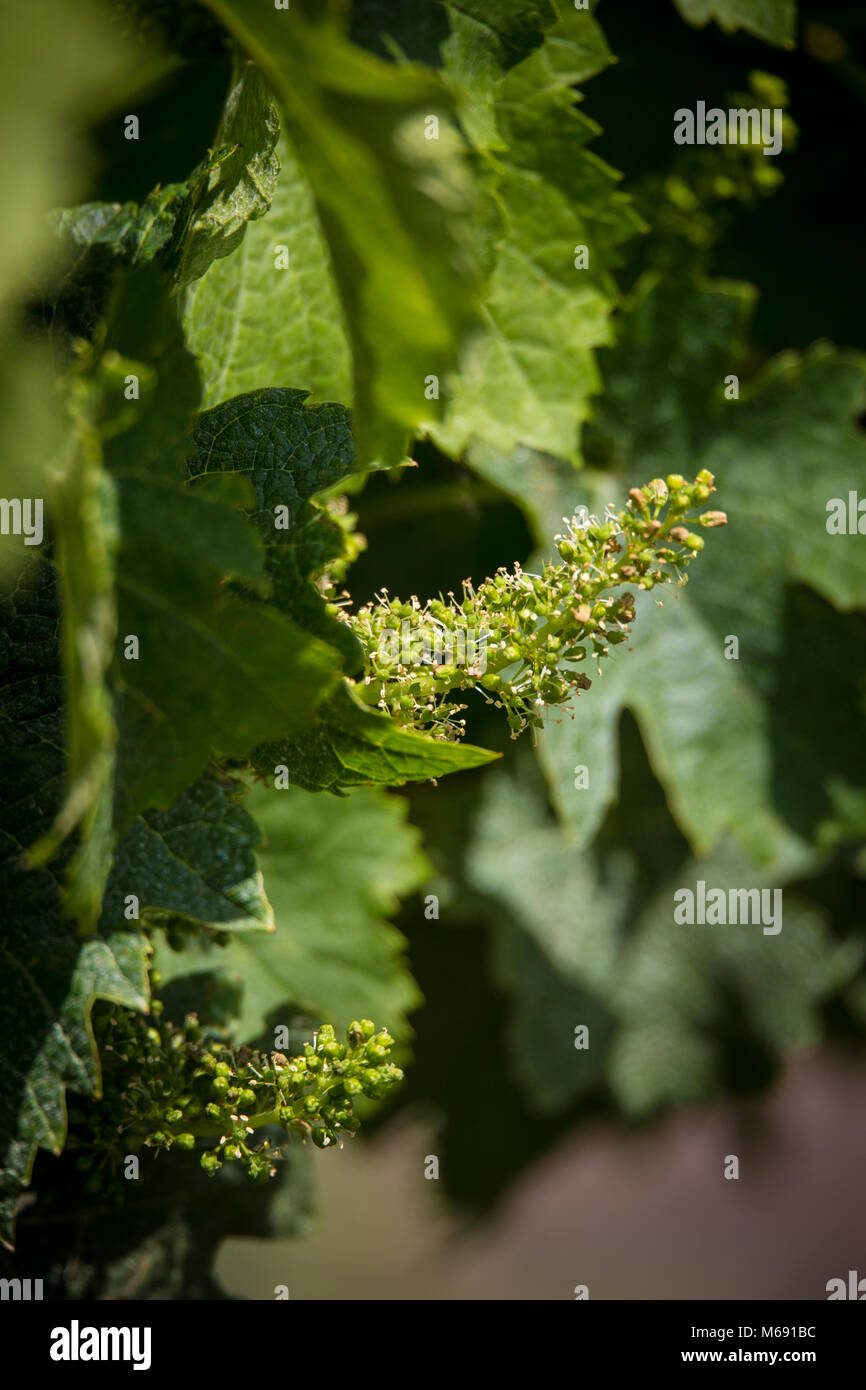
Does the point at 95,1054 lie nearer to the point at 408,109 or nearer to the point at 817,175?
the point at 408,109

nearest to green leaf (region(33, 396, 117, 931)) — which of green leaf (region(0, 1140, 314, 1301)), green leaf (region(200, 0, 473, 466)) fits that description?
green leaf (region(200, 0, 473, 466))

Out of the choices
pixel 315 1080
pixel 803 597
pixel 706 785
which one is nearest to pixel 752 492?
pixel 803 597

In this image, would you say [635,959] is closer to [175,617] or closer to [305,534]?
[305,534]

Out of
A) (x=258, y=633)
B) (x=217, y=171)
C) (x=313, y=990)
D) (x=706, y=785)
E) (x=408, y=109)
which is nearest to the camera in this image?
(x=408, y=109)

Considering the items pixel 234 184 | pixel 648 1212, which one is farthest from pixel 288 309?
pixel 648 1212

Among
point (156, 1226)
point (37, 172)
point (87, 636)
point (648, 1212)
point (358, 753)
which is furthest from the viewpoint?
point (648, 1212)

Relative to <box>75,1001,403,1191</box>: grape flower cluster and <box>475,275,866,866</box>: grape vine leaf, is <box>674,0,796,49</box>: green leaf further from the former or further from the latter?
<box>75,1001,403,1191</box>: grape flower cluster
